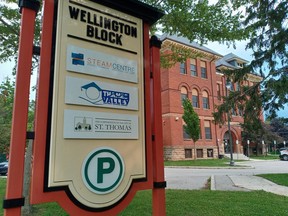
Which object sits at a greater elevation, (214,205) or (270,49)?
(270,49)

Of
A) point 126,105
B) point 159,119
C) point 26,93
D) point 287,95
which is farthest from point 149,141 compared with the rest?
point 287,95

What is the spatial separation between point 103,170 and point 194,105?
31.0 metres

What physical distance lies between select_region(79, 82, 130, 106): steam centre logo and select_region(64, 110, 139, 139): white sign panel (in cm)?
12

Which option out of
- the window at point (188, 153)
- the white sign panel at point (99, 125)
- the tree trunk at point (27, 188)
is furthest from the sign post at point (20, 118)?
the window at point (188, 153)

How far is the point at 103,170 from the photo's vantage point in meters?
2.36

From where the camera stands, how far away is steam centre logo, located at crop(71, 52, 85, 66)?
2.33 meters

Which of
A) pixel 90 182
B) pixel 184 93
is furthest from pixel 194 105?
pixel 90 182

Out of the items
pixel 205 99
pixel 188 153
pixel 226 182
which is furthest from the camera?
pixel 205 99

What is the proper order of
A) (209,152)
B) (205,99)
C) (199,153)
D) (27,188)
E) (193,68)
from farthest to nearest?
(205,99) < (193,68) < (209,152) < (199,153) < (27,188)

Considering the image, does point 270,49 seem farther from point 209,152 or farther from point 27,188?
point 209,152

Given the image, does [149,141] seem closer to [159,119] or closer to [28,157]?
[159,119]

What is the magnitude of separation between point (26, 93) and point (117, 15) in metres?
1.28

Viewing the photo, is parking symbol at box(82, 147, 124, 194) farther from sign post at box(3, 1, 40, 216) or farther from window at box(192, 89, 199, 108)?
window at box(192, 89, 199, 108)

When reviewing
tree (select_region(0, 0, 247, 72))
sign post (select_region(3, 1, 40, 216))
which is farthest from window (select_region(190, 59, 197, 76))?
sign post (select_region(3, 1, 40, 216))
